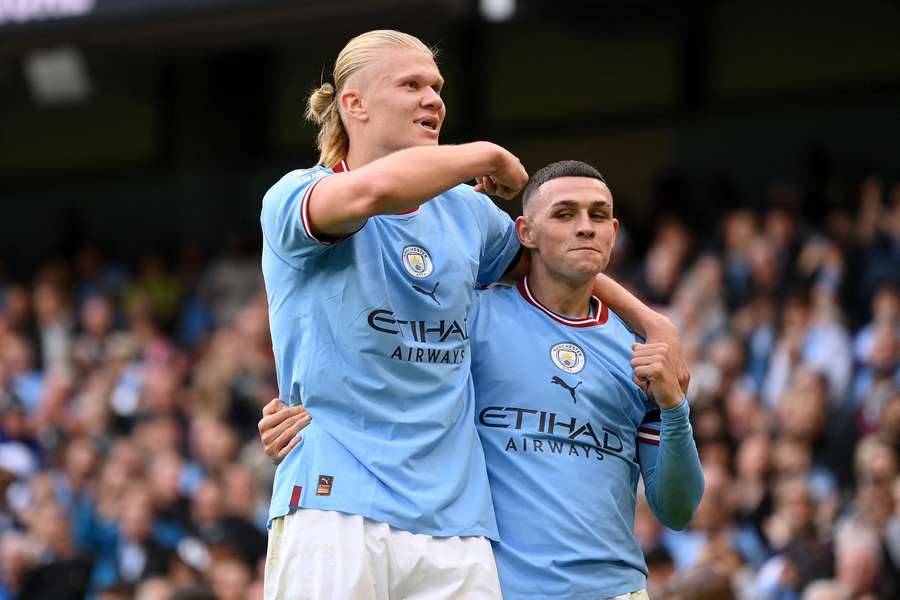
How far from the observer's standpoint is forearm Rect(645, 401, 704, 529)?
4.67 meters

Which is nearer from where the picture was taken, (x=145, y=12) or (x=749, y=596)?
(x=749, y=596)

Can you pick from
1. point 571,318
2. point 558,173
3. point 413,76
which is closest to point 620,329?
point 571,318

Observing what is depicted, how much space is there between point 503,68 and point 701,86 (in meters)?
2.13

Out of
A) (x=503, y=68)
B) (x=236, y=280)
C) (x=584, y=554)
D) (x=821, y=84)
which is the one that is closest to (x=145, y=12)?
(x=236, y=280)

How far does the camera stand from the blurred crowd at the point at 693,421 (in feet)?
27.8

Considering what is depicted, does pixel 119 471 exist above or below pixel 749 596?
above

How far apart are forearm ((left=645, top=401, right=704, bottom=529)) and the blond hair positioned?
4.02 ft

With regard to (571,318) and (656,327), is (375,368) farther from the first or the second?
(656,327)

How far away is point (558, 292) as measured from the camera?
16.0 ft

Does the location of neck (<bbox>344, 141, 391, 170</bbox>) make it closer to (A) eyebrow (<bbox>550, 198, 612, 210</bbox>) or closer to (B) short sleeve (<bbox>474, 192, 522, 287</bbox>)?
(B) short sleeve (<bbox>474, 192, 522, 287</bbox>)

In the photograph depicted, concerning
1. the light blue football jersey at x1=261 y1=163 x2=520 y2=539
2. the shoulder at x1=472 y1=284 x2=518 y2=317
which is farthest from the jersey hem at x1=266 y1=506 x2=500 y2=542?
the shoulder at x1=472 y1=284 x2=518 y2=317

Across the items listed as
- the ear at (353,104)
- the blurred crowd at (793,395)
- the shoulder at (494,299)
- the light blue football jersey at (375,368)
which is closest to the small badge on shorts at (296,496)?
the light blue football jersey at (375,368)

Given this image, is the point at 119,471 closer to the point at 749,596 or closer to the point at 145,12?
the point at 145,12

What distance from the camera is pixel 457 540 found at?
4.16 m
